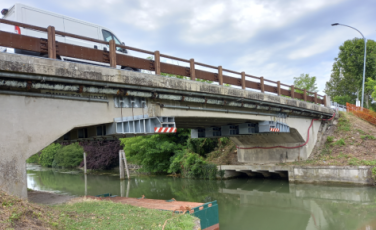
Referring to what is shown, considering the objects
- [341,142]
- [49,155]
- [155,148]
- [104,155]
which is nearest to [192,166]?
[155,148]

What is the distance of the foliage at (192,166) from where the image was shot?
2292 cm

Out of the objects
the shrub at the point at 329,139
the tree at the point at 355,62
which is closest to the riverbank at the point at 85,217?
the shrub at the point at 329,139

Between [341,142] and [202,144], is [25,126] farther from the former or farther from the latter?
[202,144]

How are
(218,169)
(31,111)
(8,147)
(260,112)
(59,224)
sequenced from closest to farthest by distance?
(59,224), (8,147), (31,111), (260,112), (218,169)

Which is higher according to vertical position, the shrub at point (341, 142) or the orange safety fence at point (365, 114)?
the orange safety fence at point (365, 114)

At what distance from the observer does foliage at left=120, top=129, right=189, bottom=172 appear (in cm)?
2667

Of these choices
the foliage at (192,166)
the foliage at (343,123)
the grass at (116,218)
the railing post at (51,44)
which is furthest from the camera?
the foliage at (192,166)

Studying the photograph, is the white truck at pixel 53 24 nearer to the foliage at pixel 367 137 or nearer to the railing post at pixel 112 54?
the railing post at pixel 112 54

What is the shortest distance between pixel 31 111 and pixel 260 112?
11.6 m

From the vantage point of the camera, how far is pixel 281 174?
20.5 metres

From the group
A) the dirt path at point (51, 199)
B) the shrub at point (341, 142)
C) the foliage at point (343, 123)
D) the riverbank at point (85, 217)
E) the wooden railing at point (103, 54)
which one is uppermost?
the wooden railing at point (103, 54)

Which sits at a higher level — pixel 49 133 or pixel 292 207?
pixel 49 133

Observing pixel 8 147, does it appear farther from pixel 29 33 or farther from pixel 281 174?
pixel 281 174

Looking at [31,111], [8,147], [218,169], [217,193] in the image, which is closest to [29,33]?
[31,111]
